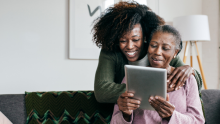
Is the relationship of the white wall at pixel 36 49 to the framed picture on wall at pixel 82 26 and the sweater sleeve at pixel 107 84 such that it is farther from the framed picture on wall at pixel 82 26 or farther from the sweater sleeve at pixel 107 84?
the sweater sleeve at pixel 107 84

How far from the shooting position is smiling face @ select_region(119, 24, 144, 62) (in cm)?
119

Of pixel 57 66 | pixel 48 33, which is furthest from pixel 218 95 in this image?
pixel 48 33

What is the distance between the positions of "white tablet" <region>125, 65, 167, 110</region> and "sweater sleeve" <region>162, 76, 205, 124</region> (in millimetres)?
137

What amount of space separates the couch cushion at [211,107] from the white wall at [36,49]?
1.41 meters

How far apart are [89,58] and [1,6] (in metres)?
1.09

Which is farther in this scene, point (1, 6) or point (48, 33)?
point (48, 33)

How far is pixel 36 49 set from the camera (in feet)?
7.35

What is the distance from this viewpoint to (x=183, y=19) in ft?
7.91

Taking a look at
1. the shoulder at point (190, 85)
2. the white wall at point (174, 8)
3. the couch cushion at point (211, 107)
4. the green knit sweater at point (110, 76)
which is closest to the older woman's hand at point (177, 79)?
the shoulder at point (190, 85)

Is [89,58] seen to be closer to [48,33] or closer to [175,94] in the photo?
Result: [48,33]

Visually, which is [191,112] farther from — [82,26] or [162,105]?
[82,26]

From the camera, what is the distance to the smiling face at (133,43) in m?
1.19

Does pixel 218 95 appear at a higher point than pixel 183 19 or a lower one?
lower

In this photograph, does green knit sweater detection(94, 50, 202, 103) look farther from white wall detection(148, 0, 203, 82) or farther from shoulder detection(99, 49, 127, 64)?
white wall detection(148, 0, 203, 82)
